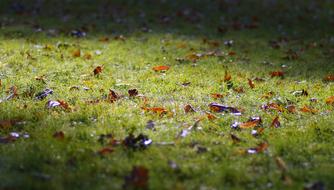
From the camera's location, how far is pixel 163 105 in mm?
5844

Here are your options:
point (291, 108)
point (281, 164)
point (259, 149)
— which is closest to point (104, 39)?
point (291, 108)

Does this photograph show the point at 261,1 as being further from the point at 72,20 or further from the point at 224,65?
the point at 224,65

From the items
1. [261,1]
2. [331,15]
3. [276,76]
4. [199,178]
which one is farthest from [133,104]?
[261,1]

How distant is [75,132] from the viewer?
4.95 meters

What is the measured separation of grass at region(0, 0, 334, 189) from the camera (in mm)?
4262

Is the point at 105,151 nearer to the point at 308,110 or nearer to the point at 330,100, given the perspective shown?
the point at 308,110

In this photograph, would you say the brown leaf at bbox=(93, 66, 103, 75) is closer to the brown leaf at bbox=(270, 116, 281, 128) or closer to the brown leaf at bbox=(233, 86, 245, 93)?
the brown leaf at bbox=(233, 86, 245, 93)

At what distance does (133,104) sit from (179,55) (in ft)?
9.70

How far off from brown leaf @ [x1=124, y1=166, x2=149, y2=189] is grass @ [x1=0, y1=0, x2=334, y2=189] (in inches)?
2.1

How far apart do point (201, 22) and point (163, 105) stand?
262 inches

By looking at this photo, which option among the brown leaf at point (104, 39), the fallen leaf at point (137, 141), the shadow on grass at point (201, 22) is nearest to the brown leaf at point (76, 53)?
the brown leaf at point (104, 39)

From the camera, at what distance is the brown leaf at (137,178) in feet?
13.0

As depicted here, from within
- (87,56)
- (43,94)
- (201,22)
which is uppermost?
(43,94)

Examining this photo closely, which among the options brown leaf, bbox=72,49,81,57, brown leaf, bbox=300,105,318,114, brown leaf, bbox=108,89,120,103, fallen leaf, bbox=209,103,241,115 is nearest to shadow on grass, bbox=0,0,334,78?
brown leaf, bbox=72,49,81,57
